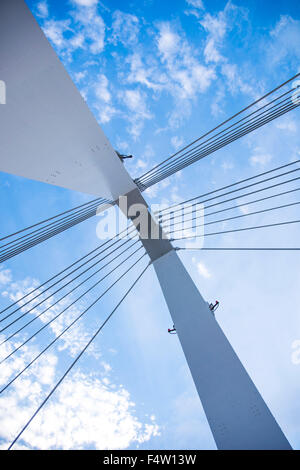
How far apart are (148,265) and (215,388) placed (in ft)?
7.58

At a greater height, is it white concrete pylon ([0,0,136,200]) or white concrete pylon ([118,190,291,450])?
white concrete pylon ([0,0,136,200])

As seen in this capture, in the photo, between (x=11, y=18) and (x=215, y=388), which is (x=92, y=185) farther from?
(x=215, y=388)

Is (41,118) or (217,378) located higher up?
(41,118)

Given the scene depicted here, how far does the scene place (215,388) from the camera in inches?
108

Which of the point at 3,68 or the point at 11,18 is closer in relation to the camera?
the point at 11,18

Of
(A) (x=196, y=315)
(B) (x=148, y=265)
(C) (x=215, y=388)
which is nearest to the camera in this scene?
(C) (x=215, y=388)

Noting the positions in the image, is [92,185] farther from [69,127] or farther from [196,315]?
[196,315]

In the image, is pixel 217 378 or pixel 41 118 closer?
pixel 217 378

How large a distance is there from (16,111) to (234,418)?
4401 mm

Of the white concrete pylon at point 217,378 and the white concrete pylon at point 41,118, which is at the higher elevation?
the white concrete pylon at point 41,118
